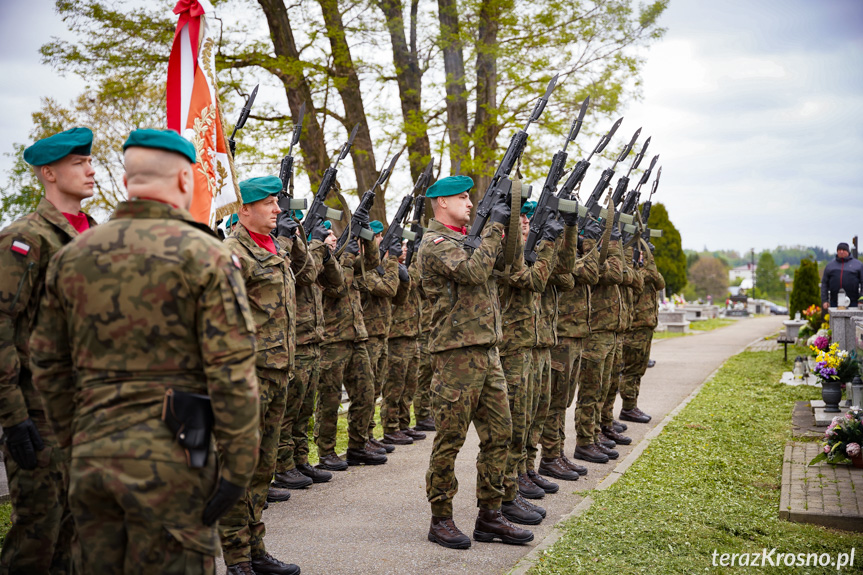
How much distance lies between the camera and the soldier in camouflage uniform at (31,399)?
142 inches

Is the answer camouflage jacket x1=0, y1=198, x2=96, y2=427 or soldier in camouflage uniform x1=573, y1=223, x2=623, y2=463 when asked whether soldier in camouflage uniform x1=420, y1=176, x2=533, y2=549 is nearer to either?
camouflage jacket x1=0, y1=198, x2=96, y2=427

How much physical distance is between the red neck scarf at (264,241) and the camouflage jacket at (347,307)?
8.22 ft

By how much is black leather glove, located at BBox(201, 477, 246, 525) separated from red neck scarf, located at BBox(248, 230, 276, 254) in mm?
2701

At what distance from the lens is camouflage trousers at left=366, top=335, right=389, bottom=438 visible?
29.7 ft

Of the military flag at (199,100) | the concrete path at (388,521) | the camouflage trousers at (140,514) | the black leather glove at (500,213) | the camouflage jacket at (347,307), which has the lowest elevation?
the concrete path at (388,521)

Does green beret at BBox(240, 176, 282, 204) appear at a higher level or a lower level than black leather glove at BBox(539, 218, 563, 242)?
higher

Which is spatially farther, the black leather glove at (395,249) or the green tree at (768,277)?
the green tree at (768,277)

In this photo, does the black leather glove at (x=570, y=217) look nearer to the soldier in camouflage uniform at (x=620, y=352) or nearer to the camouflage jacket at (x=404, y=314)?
the soldier in camouflage uniform at (x=620, y=352)

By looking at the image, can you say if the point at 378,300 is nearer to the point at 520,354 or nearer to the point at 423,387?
the point at 423,387

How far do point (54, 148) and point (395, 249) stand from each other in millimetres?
5645

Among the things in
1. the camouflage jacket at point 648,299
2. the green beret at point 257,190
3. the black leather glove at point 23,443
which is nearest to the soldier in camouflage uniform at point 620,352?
the camouflage jacket at point 648,299

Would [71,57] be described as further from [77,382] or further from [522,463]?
[77,382]

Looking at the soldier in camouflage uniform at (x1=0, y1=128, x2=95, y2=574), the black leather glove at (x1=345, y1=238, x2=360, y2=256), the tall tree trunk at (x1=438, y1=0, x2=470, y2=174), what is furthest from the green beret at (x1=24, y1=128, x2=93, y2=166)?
the tall tree trunk at (x1=438, y1=0, x2=470, y2=174)

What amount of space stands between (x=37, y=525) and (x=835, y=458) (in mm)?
6455
